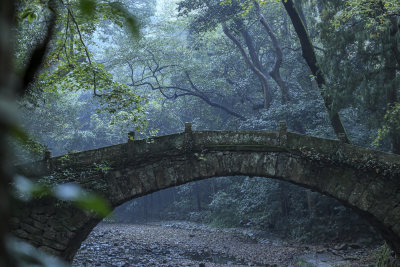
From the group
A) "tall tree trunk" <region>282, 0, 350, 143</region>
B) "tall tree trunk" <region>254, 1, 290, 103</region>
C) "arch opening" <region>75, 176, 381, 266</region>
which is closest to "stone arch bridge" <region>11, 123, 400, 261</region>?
"tall tree trunk" <region>282, 0, 350, 143</region>

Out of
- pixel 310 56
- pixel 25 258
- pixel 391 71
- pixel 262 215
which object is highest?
pixel 310 56

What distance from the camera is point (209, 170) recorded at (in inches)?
358

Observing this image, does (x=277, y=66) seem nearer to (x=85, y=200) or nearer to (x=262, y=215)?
(x=262, y=215)

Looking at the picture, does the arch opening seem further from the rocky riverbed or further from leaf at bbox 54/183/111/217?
leaf at bbox 54/183/111/217

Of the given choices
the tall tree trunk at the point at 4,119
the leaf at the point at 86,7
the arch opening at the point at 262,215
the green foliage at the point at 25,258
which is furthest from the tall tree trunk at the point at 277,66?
the tall tree trunk at the point at 4,119

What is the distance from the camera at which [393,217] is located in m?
8.05

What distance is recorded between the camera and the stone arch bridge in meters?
8.03

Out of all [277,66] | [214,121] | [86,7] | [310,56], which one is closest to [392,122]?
[310,56]

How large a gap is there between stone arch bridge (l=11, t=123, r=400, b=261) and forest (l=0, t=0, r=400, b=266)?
58 millimetres

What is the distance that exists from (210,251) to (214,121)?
12271 millimetres

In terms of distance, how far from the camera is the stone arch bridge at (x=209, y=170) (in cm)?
803

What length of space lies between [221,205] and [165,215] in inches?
292

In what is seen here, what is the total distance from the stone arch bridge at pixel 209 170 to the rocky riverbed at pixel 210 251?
139 inches

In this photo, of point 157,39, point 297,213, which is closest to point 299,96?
point 297,213
